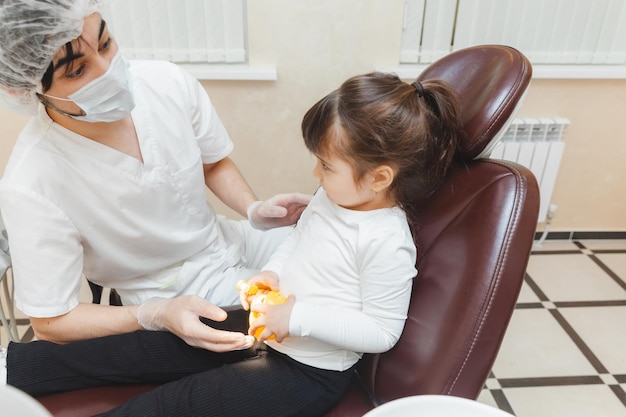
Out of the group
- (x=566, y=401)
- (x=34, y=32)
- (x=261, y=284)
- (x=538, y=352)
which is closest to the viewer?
(x=34, y=32)

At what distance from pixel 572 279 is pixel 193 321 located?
6.23 ft

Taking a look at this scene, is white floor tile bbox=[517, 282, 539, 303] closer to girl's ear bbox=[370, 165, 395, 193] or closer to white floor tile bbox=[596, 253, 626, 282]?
white floor tile bbox=[596, 253, 626, 282]

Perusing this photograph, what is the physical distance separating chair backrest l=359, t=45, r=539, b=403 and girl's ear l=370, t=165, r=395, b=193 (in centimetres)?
13

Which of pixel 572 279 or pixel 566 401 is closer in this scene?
pixel 566 401

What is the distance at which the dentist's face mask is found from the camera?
942 mm

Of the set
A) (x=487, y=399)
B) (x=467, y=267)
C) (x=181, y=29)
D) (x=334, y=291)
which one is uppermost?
(x=181, y=29)

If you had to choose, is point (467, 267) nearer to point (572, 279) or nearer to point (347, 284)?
point (347, 284)

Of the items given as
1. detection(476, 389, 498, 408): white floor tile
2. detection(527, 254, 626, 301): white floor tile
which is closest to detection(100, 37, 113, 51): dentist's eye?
detection(476, 389, 498, 408): white floor tile

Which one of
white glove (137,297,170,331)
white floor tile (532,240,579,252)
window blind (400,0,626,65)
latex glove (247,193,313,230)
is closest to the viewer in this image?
white glove (137,297,170,331)

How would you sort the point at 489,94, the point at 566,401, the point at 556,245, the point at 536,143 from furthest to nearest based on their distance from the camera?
the point at 556,245 < the point at 536,143 < the point at 566,401 < the point at 489,94

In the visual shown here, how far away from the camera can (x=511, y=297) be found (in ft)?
2.74

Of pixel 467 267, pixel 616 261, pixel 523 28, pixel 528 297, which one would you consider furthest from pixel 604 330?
pixel 467 267

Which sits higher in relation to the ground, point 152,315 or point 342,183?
point 342,183

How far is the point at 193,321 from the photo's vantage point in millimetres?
982
